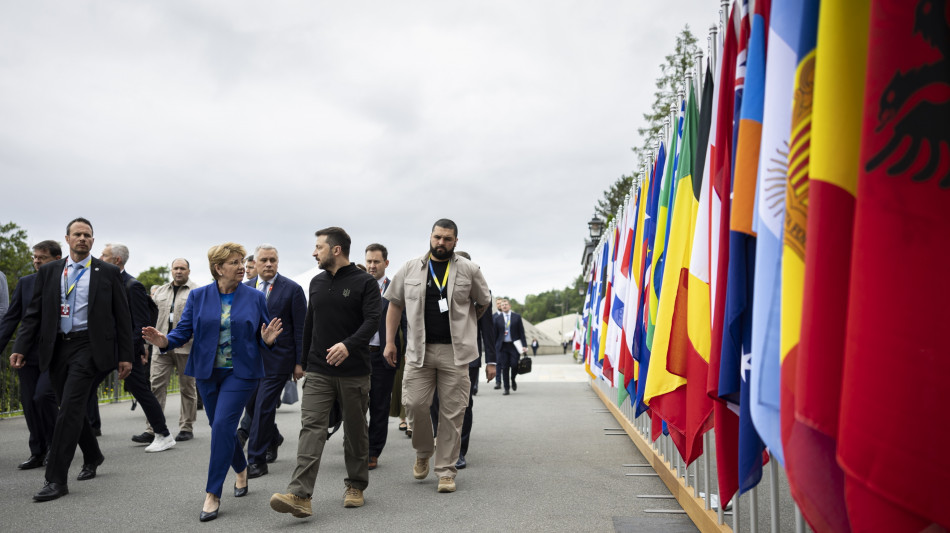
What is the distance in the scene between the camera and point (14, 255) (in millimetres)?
41438

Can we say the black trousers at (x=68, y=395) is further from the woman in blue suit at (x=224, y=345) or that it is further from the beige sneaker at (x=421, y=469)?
the beige sneaker at (x=421, y=469)

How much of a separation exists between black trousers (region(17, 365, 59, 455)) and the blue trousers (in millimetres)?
2192

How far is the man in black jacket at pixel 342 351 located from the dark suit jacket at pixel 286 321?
4.16 ft

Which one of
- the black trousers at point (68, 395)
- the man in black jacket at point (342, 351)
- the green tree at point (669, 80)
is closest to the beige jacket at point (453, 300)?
the man in black jacket at point (342, 351)

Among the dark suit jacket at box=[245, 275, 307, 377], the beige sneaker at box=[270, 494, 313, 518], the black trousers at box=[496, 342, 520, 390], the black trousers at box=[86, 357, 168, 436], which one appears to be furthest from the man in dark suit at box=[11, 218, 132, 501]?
the black trousers at box=[496, 342, 520, 390]

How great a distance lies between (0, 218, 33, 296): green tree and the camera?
40.3 meters

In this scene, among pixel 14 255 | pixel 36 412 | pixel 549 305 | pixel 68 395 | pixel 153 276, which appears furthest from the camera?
pixel 549 305

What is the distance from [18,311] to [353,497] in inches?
151

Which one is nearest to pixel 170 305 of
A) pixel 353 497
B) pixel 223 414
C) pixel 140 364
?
pixel 140 364

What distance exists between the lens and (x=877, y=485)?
153cm

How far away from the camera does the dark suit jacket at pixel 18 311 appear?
6555 mm

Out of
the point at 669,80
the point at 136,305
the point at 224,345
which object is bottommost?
the point at 224,345

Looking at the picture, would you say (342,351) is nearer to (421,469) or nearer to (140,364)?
(421,469)

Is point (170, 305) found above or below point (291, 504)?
above
